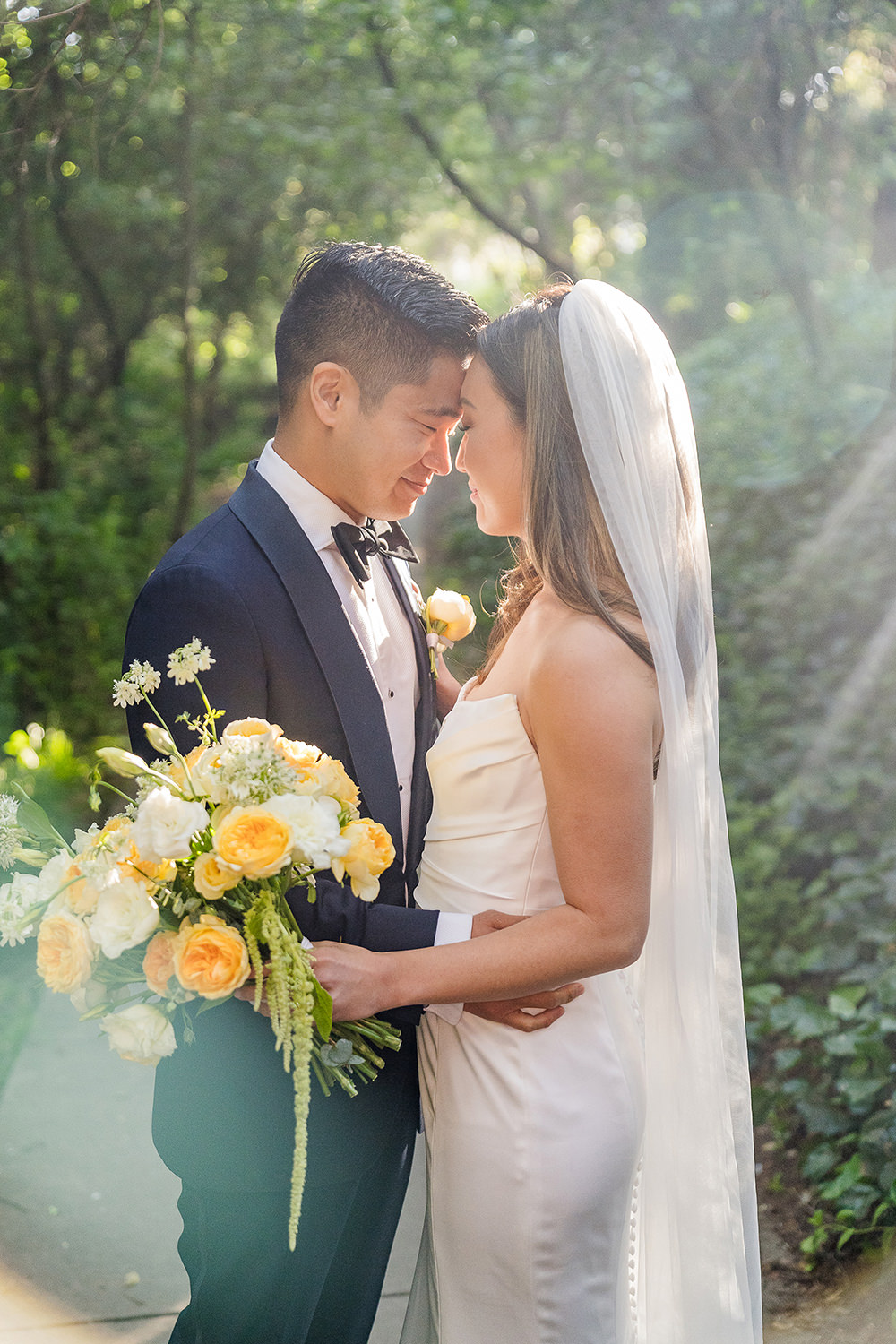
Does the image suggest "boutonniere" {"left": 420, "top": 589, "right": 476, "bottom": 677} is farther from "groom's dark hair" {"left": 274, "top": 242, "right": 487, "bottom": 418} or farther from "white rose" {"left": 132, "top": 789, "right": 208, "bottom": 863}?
"white rose" {"left": 132, "top": 789, "right": 208, "bottom": 863}

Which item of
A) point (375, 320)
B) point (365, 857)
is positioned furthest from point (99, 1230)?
point (375, 320)

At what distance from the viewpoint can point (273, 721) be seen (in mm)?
2240

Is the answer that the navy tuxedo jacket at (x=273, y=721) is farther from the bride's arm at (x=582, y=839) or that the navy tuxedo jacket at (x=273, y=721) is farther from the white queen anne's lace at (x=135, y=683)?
the white queen anne's lace at (x=135, y=683)

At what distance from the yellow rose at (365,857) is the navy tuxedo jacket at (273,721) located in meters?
0.30

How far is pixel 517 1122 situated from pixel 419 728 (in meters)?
0.89

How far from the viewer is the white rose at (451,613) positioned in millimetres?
2672

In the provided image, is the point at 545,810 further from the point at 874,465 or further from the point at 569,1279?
the point at 874,465

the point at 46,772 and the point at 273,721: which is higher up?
the point at 273,721

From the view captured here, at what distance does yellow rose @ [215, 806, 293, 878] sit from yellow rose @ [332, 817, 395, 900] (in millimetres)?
135

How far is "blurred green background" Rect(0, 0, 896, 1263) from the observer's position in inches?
164

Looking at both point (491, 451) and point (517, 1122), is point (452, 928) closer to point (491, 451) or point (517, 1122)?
point (517, 1122)

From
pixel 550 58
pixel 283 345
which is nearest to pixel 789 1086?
pixel 283 345

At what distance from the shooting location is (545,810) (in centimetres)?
217

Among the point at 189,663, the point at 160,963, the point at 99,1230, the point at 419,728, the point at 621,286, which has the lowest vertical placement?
the point at 99,1230
